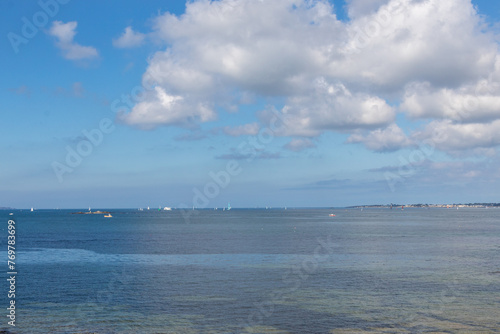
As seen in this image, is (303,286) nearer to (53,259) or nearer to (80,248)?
(53,259)

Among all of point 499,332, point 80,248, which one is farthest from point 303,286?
point 80,248

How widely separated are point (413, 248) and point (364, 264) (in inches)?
1184

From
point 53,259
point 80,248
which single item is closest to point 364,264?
point 53,259

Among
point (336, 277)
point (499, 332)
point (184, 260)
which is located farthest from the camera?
point (184, 260)

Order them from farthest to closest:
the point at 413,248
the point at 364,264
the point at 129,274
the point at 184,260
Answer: the point at 413,248
the point at 184,260
the point at 364,264
the point at 129,274

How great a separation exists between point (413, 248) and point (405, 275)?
37871 millimetres

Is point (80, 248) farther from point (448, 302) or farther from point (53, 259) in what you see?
point (448, 302)

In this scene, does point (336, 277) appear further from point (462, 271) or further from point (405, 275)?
point (462, 271)

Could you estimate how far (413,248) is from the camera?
95.2m

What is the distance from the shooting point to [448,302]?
44.6 metres

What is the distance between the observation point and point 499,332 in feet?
114

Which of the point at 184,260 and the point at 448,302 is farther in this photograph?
the point at 184,260

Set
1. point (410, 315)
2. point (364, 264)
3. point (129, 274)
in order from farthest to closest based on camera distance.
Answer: point (364, 264) < point (129, 274) < point (410, 315)

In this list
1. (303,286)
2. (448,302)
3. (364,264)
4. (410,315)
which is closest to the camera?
(410,315)
